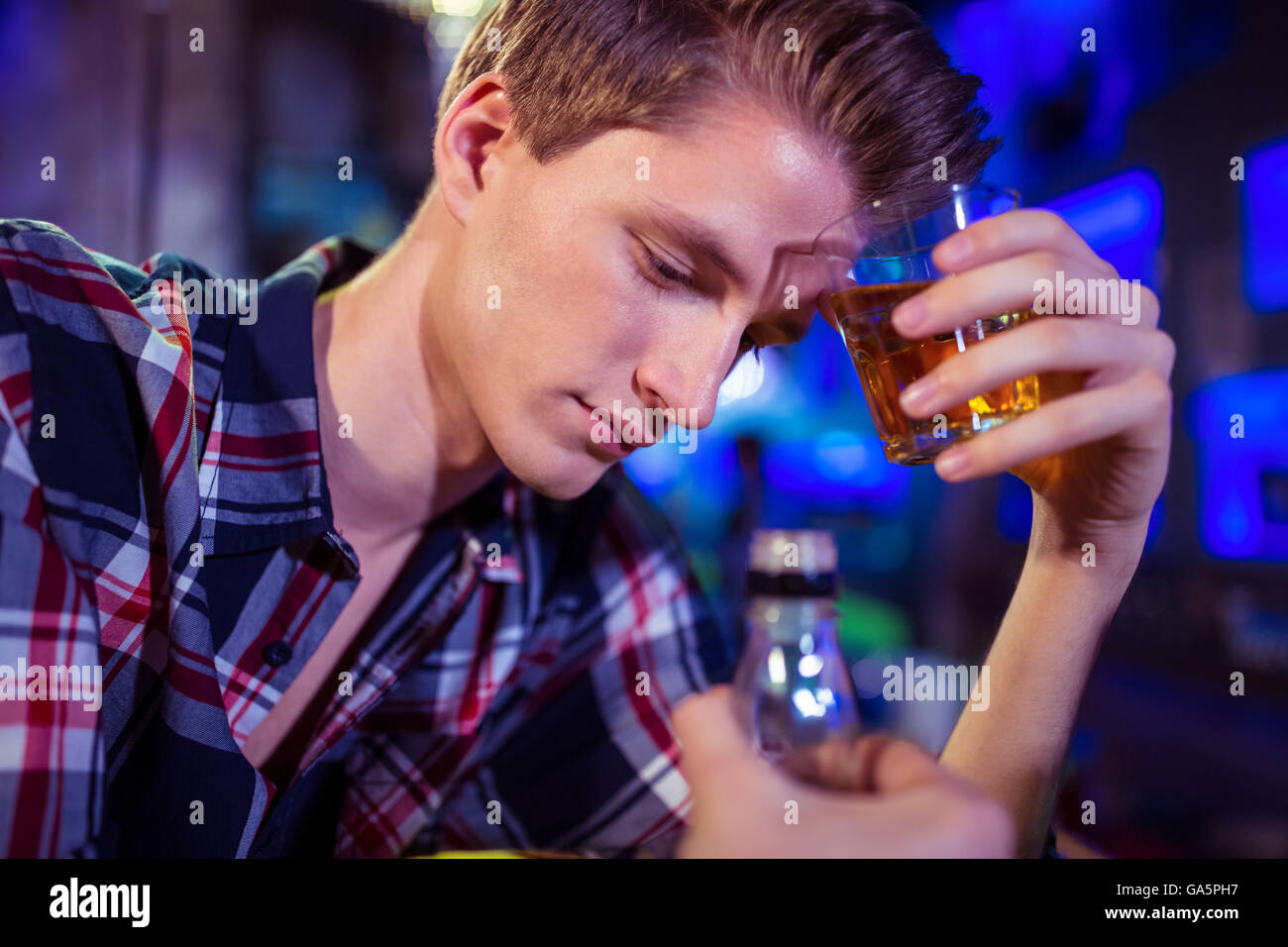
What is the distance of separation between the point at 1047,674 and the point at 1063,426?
365mm

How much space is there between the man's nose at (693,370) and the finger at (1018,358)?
313 mm

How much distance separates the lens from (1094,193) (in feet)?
14.0

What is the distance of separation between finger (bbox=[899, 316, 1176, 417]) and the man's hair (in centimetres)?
36

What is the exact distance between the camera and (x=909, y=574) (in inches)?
237

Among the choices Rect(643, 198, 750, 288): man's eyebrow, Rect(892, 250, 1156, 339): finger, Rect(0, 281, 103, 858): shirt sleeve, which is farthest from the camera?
Rect(643, 198, 750, 288): man's eyebrow

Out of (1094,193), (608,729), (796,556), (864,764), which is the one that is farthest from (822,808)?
(1094,193)

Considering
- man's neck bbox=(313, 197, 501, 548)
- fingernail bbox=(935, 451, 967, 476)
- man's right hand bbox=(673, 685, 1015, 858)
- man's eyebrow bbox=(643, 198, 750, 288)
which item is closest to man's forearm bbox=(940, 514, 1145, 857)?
fingernail bbox=(935, 451, 967, 476)

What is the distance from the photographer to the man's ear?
4.11 feet

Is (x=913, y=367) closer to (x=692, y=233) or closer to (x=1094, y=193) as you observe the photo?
(x=692, y=233)

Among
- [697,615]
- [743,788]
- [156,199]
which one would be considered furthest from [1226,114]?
[156,199]

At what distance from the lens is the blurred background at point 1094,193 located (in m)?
3.06

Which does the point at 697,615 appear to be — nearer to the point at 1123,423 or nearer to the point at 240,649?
the point at 240,649

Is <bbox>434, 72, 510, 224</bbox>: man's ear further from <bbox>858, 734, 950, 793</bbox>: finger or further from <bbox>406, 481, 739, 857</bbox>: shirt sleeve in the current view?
<bbox>858, 734, 950, 793</bbox>: finger

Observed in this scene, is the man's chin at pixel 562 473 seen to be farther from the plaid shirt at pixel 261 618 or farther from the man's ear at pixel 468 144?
the man's ear at pixel 468 144
